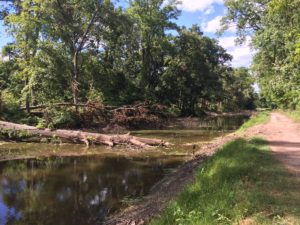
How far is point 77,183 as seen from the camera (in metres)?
11.8

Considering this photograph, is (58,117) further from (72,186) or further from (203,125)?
(203,125)

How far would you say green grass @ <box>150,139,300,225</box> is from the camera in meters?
5.83

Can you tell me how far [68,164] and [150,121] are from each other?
10.5 metres

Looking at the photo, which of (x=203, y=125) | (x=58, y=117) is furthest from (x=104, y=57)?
(x=58, y=117)

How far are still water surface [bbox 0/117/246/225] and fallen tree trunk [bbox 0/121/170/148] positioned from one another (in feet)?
4.59

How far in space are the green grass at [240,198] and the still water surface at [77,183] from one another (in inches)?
92.5

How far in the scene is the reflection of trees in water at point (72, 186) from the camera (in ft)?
29.0

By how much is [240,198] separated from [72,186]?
6.21m

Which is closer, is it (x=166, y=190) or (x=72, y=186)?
(x=166, y=190)

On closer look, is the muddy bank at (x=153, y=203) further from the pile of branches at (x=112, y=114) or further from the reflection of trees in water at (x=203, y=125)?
the reflection of trees in water at (x=203, y=125)

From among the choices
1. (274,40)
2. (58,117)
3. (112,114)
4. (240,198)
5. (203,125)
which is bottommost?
(240,198)

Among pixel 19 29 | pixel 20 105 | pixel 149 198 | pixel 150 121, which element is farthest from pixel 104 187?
pixel 19 29

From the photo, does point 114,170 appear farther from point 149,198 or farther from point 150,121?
point 150,121

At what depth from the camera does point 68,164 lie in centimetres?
1527
